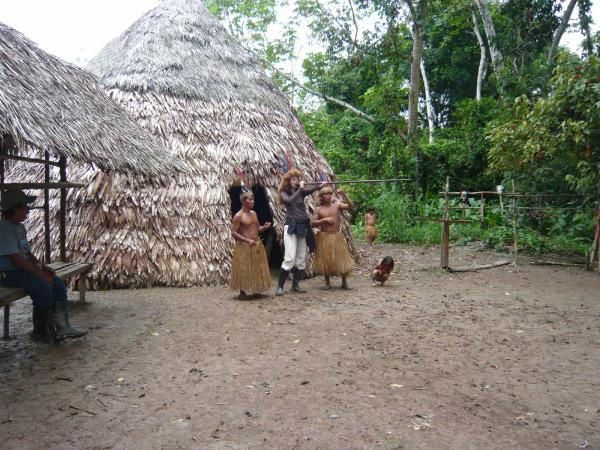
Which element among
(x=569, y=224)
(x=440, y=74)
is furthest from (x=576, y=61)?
(x=440, y=74)

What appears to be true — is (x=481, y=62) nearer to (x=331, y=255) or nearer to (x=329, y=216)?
(x=329, y=216)

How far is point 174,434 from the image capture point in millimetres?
2725

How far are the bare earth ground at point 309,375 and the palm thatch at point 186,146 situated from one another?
788 mm

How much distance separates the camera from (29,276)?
13.4 ft

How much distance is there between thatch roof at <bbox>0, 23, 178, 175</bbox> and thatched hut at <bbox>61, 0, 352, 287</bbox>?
1053 millimetres

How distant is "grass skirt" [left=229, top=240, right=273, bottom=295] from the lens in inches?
239

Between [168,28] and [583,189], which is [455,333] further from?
[168,28]

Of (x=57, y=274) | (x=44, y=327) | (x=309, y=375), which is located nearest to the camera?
(x=309, y=375)

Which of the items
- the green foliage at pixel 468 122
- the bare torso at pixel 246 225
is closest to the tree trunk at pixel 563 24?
the green foliage at pixel 468 122

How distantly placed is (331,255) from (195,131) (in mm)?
2979

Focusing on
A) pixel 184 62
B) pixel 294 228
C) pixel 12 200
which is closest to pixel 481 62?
pixel 184 62

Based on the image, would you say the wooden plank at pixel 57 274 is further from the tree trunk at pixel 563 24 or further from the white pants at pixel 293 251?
the tree trunk at pixel 563 24

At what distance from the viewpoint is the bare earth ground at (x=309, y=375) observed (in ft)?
9.00

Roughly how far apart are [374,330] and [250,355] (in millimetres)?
1360
